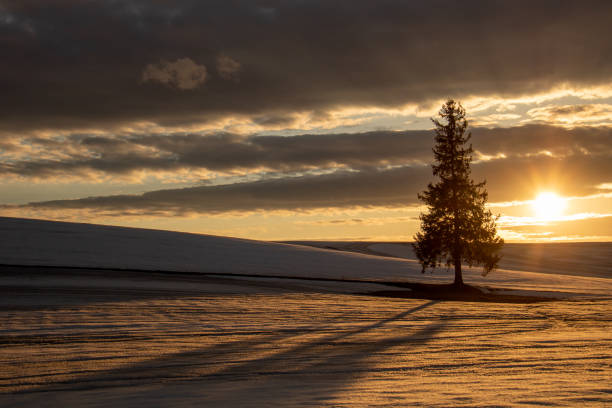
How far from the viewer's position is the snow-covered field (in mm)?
9281

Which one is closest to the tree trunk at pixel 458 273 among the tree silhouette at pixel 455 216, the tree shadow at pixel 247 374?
the tree silhouette at pixel 455 216

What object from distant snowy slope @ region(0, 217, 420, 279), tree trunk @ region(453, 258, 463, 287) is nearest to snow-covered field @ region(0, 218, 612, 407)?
distant snowy slope @ region(0, 217, 420, 279)

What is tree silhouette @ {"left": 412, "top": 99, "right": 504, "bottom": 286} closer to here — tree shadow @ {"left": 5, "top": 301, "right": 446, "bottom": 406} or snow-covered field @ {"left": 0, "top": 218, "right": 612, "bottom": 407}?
snow-covered field @ {"left": 0, "top": 218, "right": 612, "bottom": 407}

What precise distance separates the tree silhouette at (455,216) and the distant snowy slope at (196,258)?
12.1ft

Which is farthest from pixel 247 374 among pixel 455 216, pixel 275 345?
pixel 455 216

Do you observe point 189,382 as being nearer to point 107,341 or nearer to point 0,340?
point 107,341

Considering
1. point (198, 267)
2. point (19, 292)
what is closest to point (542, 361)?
point (19, 292)

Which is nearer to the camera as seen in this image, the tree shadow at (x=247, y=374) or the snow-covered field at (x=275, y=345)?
the tree shadow at (x=247, y=374)

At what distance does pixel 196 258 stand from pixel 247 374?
3118 cm

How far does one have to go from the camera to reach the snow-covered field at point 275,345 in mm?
9281

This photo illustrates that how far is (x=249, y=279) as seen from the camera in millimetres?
33406

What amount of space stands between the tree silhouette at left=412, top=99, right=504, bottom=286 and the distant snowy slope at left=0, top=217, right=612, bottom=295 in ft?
12.1

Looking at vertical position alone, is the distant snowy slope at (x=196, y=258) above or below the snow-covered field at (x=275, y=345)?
above

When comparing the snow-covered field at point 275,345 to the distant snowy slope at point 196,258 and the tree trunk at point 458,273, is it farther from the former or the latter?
the tree trunk at point 458,273
